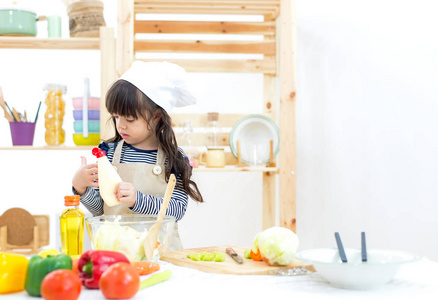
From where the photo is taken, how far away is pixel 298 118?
10.3 feet

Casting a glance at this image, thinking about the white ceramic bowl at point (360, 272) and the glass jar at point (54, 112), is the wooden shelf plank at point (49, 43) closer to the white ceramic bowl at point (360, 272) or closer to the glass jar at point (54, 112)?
the glass jar at point (54, 112)

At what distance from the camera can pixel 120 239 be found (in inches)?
42.7

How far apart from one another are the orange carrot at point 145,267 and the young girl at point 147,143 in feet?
1.55

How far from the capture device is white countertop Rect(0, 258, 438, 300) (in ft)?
2.94

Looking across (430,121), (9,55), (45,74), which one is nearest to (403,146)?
(430,121)

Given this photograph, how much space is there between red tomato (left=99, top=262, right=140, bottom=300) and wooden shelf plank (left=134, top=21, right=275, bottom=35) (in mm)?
2158

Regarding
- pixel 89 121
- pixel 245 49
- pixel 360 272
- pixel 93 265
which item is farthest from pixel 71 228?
pixel 245 49

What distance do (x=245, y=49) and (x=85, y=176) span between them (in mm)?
1453

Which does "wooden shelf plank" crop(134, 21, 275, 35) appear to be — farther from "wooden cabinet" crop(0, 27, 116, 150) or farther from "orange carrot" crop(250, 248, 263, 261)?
"orange carrot" crop(250, 248, 263, 261)

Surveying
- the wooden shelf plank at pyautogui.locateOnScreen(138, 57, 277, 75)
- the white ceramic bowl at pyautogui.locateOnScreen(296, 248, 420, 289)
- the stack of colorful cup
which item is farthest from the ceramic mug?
the white ceramic bowl at pyautogui.locateOnScreen(296, 248, 420, 289)

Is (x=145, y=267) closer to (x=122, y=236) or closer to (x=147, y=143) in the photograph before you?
(x=122, y=236)

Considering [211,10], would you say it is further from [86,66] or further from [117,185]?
[117,185]

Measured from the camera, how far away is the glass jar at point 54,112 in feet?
8.47

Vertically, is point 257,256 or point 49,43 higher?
point 49,43
